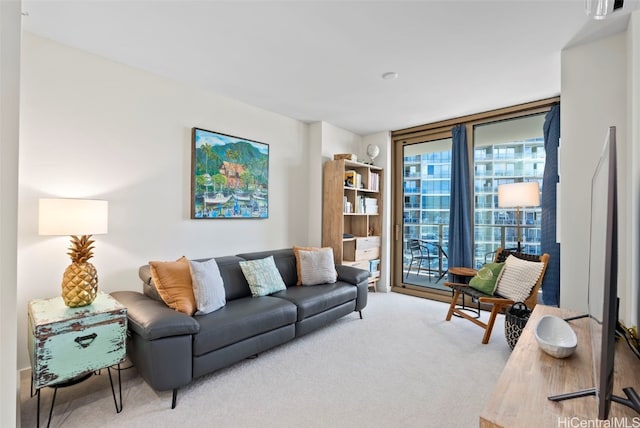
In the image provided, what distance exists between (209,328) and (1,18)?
1862mm

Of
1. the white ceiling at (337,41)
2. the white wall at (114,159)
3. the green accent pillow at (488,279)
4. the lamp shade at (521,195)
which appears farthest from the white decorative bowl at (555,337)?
the white wall at (114,159)

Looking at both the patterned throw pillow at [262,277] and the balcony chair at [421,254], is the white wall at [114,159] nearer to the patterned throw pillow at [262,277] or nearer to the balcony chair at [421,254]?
the patterned throw pillow at [262,277]

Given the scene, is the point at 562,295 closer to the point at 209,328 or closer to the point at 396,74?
the point at 396,74

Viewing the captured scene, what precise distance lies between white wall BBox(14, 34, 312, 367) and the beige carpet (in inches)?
32.0

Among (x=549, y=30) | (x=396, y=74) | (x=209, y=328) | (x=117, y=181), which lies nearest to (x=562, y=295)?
(x=549, y=30)

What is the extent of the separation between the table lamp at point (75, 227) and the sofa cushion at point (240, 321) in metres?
0.75

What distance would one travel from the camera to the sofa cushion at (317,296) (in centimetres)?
275

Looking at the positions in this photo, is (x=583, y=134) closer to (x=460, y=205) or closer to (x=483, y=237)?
(x=460, y=205)

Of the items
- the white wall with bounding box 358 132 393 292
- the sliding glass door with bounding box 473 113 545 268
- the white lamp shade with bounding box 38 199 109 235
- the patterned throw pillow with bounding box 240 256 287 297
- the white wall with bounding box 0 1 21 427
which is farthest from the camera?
the white wall with bounding box 358 132 393 292

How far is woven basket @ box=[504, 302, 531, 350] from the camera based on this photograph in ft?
8.18

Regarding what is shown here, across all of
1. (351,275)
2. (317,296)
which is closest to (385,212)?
(351,275)

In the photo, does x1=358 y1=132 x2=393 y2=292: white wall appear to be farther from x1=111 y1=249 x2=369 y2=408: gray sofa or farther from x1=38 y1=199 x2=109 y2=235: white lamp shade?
x1=38 y1=199 x2=109 y2=235: white lamp shade

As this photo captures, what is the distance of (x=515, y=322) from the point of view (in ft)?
8.32

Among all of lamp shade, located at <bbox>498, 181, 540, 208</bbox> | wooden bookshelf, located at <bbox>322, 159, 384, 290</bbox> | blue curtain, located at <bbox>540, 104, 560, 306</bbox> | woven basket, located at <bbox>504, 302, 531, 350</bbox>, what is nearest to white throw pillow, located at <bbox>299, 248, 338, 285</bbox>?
wooden bookshelf, located at <bbox>322, 159, 384, 290</bbox>
